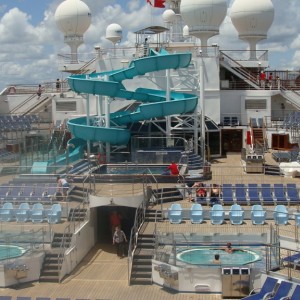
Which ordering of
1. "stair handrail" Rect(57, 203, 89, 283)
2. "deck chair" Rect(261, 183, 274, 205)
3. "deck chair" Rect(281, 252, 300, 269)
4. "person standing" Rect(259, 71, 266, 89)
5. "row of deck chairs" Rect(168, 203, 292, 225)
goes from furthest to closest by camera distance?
"person standing" Rect(259, 71, 266, 89), "deck chair" Rect(261, 183, 274, 205), "row of deck chairs" Rect(168, 203, 292, 225), "stair handrail" Rect(57, 203, 89, 283), "deck chair" Rect(281, 252, 300, 269)

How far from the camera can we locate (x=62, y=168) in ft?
80.6

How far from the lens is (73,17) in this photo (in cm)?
4412

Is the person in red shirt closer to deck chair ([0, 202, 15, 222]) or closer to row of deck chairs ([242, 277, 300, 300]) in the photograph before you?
deck chair ([0, 202, 15, 222])

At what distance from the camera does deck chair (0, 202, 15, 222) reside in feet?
62.2

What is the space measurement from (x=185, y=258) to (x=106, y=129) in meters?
12.5

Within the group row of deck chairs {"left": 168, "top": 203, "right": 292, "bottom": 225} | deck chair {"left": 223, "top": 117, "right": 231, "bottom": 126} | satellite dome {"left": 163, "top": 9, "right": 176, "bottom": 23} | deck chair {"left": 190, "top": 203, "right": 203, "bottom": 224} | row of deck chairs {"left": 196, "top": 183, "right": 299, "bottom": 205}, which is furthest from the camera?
satellite dome {"left": 163, "top": 9, "right": 176, "bottom": 23}

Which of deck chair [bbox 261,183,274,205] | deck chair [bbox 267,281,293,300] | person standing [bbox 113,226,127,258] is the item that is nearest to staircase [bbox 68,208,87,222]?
person standing [bbox 113,226,127,258]

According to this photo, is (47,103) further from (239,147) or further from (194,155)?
(194,155)

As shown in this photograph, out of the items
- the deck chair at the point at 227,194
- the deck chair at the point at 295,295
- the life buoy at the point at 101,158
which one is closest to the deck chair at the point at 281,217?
the deck chair at the point at 227,194

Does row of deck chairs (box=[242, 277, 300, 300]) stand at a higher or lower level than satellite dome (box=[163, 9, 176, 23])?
lower

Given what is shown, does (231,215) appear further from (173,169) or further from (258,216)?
(173,169)

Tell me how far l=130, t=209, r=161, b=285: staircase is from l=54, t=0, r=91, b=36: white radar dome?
2890 centimetres

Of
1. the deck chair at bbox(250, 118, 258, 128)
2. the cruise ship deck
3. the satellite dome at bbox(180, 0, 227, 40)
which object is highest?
the satellite dome at bbox(180, 0, 227, 40)

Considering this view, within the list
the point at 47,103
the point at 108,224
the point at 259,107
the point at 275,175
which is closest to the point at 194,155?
the point at 275,175
